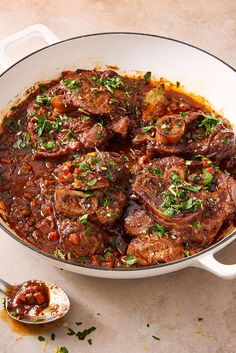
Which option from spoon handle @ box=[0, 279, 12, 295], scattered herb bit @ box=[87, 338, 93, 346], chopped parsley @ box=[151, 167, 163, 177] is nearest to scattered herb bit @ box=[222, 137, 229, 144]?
chopped parsley @ box=[151, 167, 163, 177]

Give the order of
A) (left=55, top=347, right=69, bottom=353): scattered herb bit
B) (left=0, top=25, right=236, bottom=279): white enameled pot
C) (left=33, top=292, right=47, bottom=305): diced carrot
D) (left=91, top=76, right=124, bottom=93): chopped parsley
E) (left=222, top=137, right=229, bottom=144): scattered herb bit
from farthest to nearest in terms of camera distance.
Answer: (left=0, top=25, right=236, bottom=279): white enameled pot
(left=91, top=76, right=124, bottom=93): chopped parsley
(left=222, top=137, right=229, bottom=144): scattered herb bit
(left=33, top=292, right=47, bottom=305): diced carrot
(left=55, top=347, right=69, bottom=353): scattered herb bit

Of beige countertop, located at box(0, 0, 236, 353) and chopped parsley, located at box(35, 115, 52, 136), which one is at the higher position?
chopped parsley, located at box(35, 115, 52, 136)

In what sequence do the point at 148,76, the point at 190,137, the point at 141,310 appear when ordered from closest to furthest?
1. the point at 141,310
2. the point at 190,137
3. the point at 148,76

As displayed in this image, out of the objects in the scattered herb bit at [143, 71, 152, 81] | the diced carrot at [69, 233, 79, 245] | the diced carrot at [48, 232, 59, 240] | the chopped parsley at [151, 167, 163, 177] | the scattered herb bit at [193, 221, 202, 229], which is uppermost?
the scattered herb bit at [143, 71, 152, 81]

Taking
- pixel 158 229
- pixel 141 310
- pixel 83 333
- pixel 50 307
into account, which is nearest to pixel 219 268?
pixel 158 229

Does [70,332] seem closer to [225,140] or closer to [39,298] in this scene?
[39,298]

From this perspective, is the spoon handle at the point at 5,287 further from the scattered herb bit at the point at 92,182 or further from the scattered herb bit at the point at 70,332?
the scattered herb bit at the point at 92,182

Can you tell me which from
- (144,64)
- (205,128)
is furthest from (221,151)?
(144,64)

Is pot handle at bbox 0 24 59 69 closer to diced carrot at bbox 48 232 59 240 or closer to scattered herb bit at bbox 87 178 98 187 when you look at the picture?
scattered herb bit at bbox 87 178 98 187
